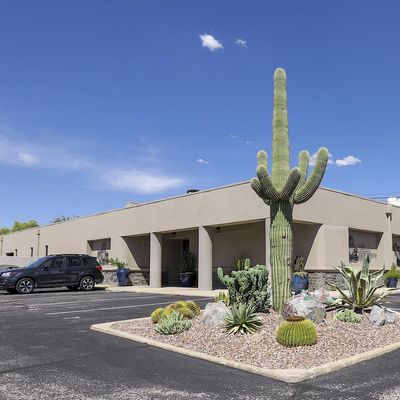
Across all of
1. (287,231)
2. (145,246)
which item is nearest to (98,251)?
(145,246)

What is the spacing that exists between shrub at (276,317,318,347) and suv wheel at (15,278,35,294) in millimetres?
15864

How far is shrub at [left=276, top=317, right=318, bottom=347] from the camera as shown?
293 inches

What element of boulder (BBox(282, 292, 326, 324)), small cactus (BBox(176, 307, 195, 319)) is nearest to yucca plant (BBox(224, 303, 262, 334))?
boulder (BBox(282, 292, 326, 324))

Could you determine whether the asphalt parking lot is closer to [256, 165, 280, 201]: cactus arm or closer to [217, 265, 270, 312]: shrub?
[217, 265, 270, 312]: shrub

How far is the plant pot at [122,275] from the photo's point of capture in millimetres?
27422

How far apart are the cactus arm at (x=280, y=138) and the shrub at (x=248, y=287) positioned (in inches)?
75.6

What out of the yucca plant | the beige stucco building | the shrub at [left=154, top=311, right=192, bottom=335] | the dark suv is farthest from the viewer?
the dark suv

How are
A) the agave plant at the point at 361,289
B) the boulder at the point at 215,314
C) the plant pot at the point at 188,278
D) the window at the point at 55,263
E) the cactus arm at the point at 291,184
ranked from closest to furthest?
1. the boulder at the point at 215,314
2. the cactus arm at the point at 291,184
3. the agave plant at the point at 361,289
4. the window at the point at 55,263
5. the plant pot at the point at 188,278

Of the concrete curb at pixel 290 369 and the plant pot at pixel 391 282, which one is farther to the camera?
the plant pot at pixel 391 282

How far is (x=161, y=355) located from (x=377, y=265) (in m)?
19.1

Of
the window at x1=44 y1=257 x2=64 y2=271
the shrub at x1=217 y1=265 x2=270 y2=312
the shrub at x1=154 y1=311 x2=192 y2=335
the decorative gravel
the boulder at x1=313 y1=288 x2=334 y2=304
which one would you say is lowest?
the decorative gravel

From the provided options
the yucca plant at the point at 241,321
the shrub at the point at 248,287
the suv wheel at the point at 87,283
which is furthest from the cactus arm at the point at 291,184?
the suv wheel at the point at 87,283

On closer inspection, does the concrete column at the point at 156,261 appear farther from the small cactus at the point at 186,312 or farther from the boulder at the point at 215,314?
the boulder at the point at 215,314

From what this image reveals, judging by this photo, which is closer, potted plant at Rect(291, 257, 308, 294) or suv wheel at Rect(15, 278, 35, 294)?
potted plant at Rect(291, 257, 308, 294)
